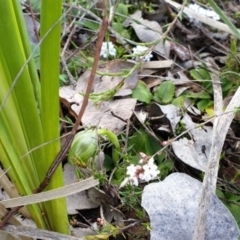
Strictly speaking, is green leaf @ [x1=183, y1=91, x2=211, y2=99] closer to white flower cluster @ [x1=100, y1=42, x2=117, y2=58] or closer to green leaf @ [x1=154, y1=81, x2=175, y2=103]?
green leaf @ [x1=154, y1=81, x2=175, y2=103]

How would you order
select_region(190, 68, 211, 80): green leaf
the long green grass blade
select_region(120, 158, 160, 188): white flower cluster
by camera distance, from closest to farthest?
the long green grass blade < select_region(120, 158, 160, 188): white flower cluster < select_region(190, 68, 211, 80): green leaf

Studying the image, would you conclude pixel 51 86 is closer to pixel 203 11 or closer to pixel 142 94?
pixel 142 94

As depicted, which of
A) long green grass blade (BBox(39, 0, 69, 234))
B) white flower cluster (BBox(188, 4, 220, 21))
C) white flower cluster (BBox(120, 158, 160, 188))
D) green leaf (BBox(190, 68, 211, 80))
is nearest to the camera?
long green grass blade (BBox(39, 0, 69, 234))

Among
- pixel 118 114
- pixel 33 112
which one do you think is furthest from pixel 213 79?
pixel 33 112

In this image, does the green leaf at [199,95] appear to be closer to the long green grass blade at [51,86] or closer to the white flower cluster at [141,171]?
the white flower cluster at [141,171]

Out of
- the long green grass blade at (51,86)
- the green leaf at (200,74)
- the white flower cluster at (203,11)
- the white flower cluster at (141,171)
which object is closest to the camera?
the long green grass blade at (51,86)

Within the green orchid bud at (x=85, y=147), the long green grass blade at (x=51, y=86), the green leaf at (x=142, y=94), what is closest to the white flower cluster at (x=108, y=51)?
the green leaf at (x=142, y=94)

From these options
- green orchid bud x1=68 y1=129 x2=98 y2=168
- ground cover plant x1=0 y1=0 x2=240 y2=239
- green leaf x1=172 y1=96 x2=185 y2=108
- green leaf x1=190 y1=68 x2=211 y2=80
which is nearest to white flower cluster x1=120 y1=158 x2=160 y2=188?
ground cover plant x1=0 y1=0 x2=240 y2=239

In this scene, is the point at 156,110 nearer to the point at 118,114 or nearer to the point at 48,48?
the point at 118,114
